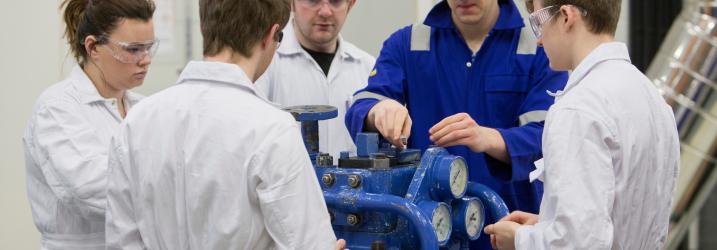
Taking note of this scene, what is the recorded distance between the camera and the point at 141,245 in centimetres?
164

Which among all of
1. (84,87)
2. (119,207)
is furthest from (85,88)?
(119,207)

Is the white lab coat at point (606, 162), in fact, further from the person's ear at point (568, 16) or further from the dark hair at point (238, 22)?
the dark hair at point (238, 22)

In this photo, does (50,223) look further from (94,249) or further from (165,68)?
(165,68)

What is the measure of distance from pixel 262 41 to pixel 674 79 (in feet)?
7.22

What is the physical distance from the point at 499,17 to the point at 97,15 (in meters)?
0.97

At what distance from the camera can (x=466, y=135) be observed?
6.04 ft

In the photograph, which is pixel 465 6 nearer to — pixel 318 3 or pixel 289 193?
pixel 318 3

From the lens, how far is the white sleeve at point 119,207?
5.29 feet

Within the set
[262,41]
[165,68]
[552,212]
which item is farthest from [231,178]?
[165,68]

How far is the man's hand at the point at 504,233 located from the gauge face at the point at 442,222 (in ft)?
0.25

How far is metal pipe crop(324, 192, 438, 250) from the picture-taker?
5.16 feet

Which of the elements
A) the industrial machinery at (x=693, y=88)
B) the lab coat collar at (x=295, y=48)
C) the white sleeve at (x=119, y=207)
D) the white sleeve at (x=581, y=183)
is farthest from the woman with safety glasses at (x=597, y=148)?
the industrial machinery at (x=693, y=88)

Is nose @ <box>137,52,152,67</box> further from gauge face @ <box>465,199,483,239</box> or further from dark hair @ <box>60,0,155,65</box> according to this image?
gauge face @ <box>465,199,483,239</box>

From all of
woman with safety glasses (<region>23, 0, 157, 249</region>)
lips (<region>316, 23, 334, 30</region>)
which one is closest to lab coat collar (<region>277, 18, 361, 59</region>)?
lips (<region>316, 23, 334, 30</region>)
